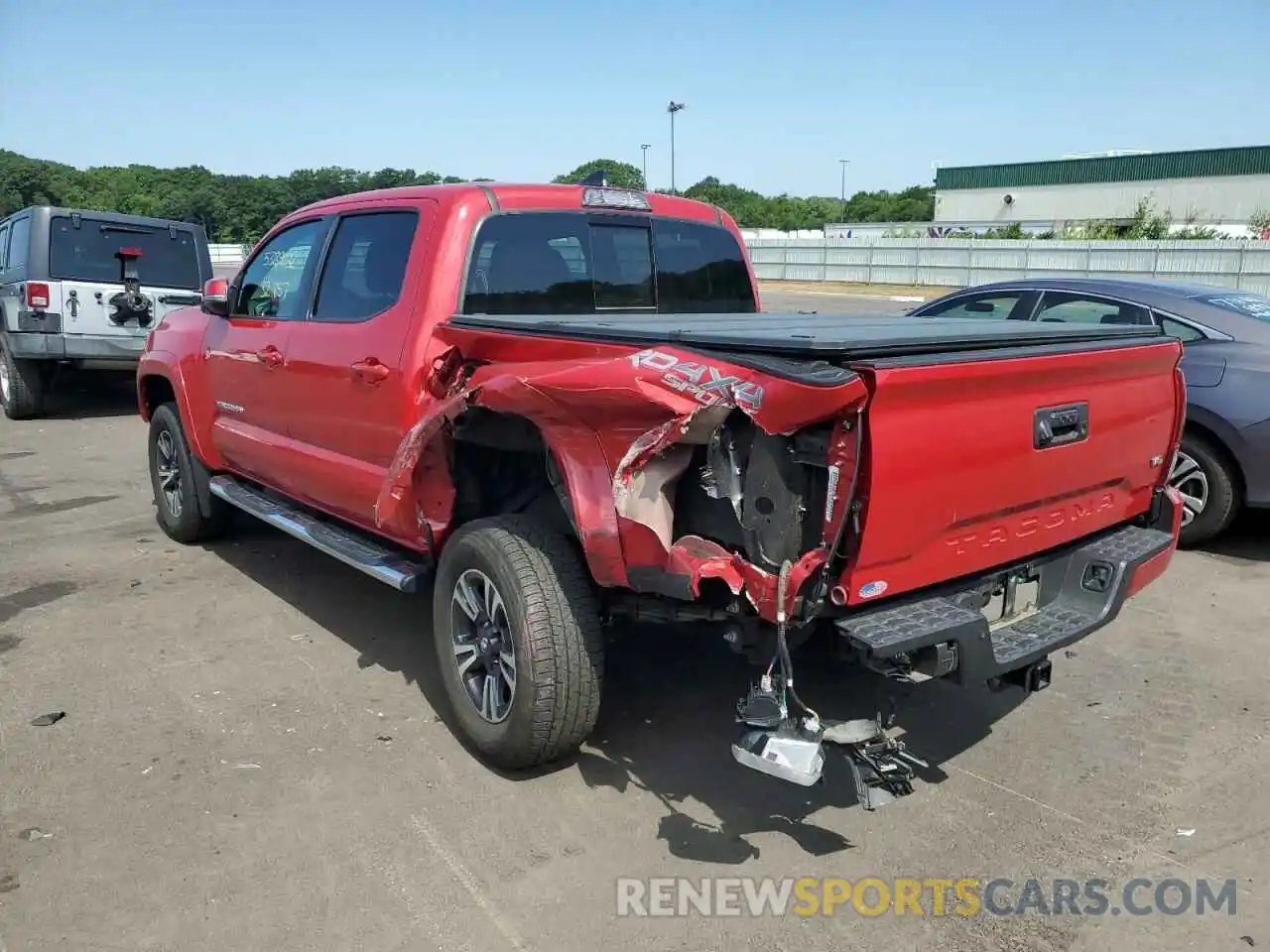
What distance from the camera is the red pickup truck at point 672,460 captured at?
2.72 m

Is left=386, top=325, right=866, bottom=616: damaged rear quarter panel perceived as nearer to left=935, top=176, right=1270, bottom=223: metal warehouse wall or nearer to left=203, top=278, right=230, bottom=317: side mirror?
left=203, top=278, right=230, bottom=317: side mirror

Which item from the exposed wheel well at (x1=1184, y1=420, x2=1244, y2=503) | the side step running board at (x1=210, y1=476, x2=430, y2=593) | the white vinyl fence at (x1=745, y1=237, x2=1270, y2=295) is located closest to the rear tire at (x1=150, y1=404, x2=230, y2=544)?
the side step running board at (x1=210, y1=476, x2=430, y2=593)

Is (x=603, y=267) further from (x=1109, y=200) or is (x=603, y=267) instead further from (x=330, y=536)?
(x=1109, y=200)

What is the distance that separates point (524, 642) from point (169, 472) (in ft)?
13.8

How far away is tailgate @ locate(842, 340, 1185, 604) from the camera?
105 inches

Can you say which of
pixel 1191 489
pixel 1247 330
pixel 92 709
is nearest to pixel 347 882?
pixel 92 709

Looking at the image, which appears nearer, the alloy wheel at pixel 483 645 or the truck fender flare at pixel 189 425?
the alloy wheel at pixel 483 645

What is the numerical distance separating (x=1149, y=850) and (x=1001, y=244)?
104 ft

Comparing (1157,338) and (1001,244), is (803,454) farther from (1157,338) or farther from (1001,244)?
(1001,244)

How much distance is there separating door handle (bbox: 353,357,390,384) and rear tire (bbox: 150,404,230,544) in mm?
2475

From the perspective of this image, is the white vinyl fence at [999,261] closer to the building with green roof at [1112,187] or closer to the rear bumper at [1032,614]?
the rear bumper at [1032,614]

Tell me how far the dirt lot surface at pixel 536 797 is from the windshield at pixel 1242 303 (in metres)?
1.95
